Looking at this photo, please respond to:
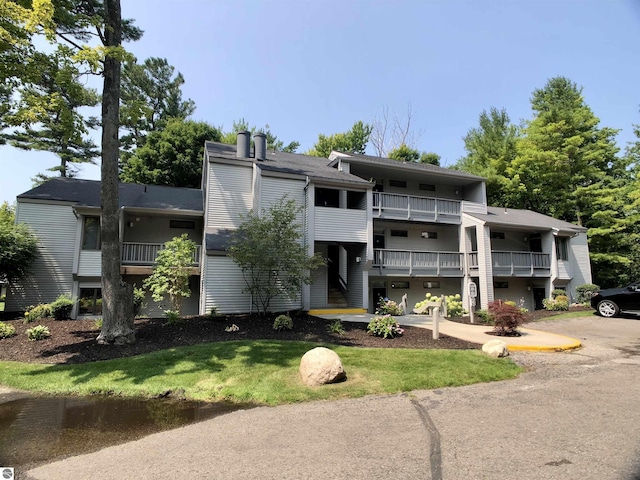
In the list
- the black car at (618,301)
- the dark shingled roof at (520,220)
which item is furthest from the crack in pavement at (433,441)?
the dark shingled roof at (520,220)

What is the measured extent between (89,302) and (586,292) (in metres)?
27.6

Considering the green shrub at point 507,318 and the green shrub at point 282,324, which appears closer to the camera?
the green shrub at point 507,318

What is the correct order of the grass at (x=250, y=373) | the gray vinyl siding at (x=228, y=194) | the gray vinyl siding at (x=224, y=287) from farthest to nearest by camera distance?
1. the gray vinyl siding at (x=228, y=194)
2. the gray vinyl siding at (x=224, y=287)
3. the grass at (x=250, y=373)

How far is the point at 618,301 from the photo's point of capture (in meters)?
14.8

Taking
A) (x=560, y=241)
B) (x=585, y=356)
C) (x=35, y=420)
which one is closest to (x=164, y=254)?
(x=35, y=420)

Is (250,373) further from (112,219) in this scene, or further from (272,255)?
(112,219)

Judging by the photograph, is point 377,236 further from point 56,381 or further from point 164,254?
point 56,381

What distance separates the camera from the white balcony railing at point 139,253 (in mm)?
15723

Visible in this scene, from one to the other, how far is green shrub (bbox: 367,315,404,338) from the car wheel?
11004mm

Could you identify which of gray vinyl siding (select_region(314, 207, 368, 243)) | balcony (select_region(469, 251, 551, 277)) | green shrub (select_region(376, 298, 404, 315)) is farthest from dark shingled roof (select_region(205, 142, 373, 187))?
balcony (select_region(469, 251, 551, 277))

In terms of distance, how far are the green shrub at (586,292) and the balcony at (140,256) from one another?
22612mm

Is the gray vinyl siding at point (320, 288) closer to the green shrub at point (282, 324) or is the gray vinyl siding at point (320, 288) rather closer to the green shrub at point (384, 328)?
the green shrub at point (282, 324)

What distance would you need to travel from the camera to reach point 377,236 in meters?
20.2

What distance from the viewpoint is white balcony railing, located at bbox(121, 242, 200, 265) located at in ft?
51.6
